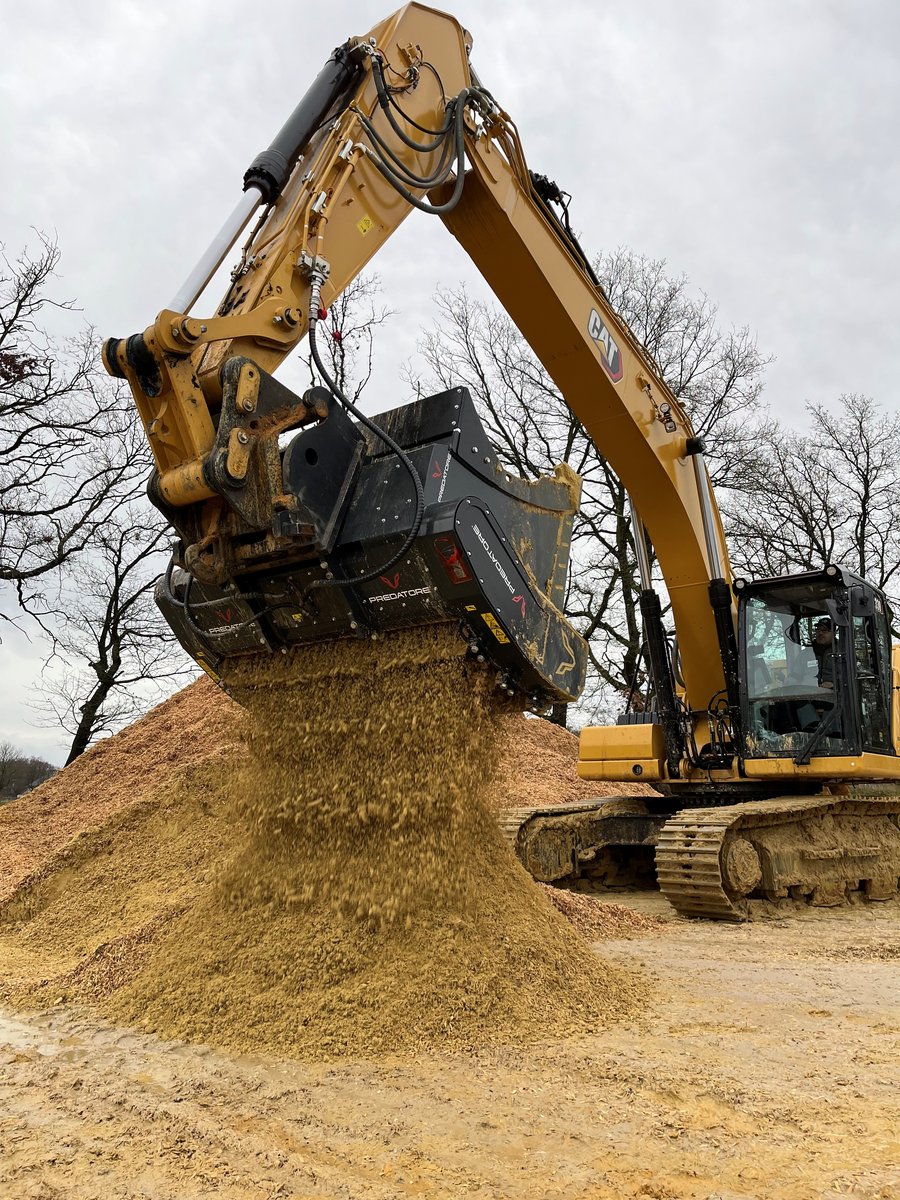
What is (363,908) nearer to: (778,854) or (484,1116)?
(484,1116)

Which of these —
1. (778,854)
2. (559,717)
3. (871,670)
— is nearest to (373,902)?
(778,854)

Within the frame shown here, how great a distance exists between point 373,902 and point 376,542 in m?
1.59

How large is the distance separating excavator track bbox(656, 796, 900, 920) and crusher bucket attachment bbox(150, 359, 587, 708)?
2890 millimetres

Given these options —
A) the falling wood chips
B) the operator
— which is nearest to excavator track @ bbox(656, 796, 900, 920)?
the operator

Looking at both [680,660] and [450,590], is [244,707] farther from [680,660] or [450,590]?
[680,660]

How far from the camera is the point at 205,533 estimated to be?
4.00 metres

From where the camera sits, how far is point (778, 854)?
23.8 feet

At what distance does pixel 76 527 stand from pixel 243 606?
11710mm

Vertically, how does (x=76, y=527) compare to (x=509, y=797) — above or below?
above

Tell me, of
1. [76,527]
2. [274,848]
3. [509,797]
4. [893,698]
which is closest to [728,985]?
[274,848]

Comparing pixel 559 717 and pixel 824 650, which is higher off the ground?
pixel 559 717

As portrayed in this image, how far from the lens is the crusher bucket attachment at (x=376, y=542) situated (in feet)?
12.8

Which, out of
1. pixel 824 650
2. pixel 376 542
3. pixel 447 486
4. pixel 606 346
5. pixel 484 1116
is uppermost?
pixel 606 346

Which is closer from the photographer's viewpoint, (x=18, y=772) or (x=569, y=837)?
(x=569, y=837)
